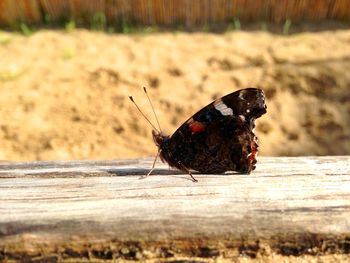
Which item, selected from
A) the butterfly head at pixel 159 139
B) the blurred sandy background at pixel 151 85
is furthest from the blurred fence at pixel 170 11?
the butterfly head at pixel 159 139

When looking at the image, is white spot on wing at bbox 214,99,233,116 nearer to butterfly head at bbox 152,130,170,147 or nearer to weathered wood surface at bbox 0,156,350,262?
butterfly head at bbox 152,130,170,147

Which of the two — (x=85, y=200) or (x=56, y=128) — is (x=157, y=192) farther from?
(x=56, y=128)

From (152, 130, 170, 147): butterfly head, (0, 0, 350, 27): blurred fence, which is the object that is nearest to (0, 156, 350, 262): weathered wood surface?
(152, 130, 170, 147): butterfly head

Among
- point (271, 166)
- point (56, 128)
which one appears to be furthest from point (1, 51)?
point (271, 166)

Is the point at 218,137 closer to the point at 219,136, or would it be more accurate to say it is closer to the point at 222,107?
the point at 219,136

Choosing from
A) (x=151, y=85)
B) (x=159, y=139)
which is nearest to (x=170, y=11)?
(x=151, y=85)

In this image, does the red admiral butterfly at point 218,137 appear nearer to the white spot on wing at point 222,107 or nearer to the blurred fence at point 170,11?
the white spot on wing at point 222,107

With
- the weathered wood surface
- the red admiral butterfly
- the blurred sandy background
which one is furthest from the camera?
the blurred sandy background
